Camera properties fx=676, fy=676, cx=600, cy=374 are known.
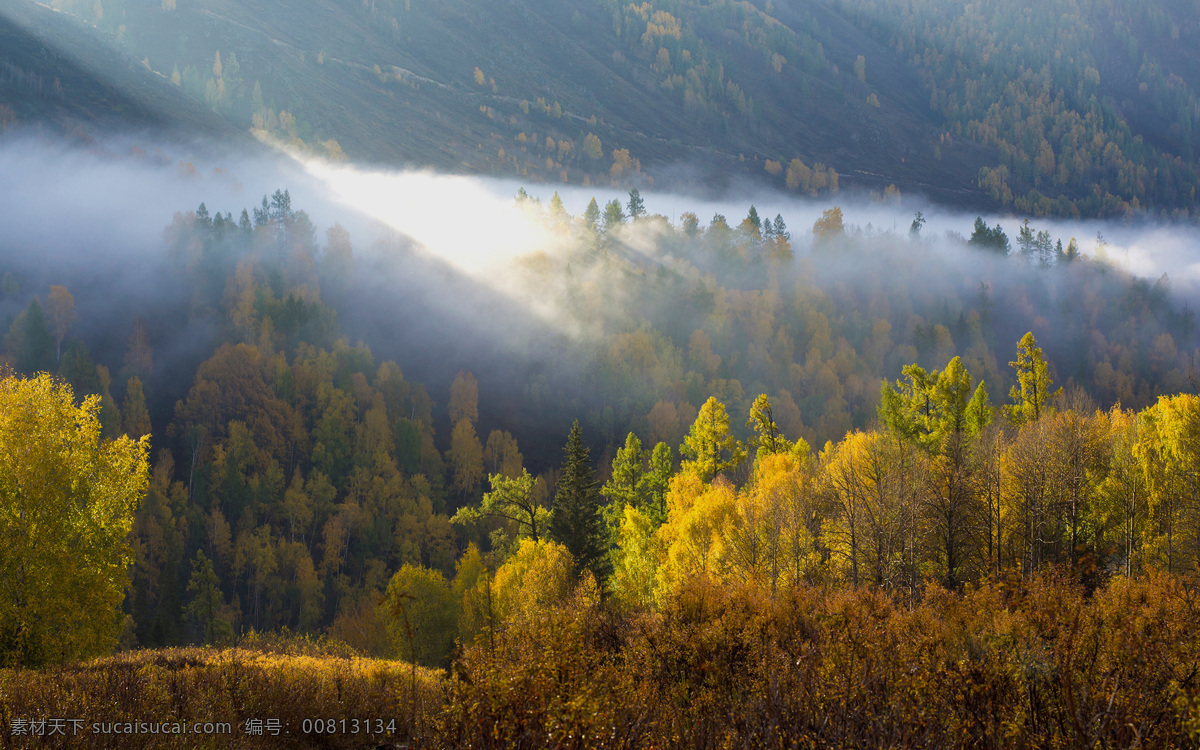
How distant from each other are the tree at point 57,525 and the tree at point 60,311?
152m

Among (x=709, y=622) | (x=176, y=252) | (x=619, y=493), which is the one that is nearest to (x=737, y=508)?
(x=619, y=493)

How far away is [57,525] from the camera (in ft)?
75.6

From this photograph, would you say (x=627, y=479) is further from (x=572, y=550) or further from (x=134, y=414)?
(x=134, y=414)

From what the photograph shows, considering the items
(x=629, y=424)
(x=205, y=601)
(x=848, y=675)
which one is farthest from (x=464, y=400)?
(x=848, y=675)

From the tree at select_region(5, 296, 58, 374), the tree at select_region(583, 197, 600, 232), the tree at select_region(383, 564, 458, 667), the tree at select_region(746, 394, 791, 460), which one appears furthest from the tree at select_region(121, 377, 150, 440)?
the tree at select_region(746, 394, 791, 460)

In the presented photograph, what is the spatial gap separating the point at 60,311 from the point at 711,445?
6388 inches

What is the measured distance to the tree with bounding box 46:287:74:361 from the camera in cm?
14488

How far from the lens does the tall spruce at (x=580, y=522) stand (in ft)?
148

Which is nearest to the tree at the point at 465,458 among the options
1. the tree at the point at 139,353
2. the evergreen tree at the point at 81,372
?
the tree at the point at 139,353

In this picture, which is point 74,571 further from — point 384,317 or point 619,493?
point 384,317

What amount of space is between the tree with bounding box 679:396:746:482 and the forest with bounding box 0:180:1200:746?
0.28 meters

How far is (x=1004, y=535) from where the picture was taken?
37812 mm

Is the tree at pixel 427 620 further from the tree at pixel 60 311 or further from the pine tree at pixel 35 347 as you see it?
the tree at pixel 60 311

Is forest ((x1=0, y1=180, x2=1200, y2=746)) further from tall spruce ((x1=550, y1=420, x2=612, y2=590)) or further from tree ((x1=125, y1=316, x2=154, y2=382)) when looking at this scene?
tree ((x1=125, y1=316, x2=154, y2=382))
